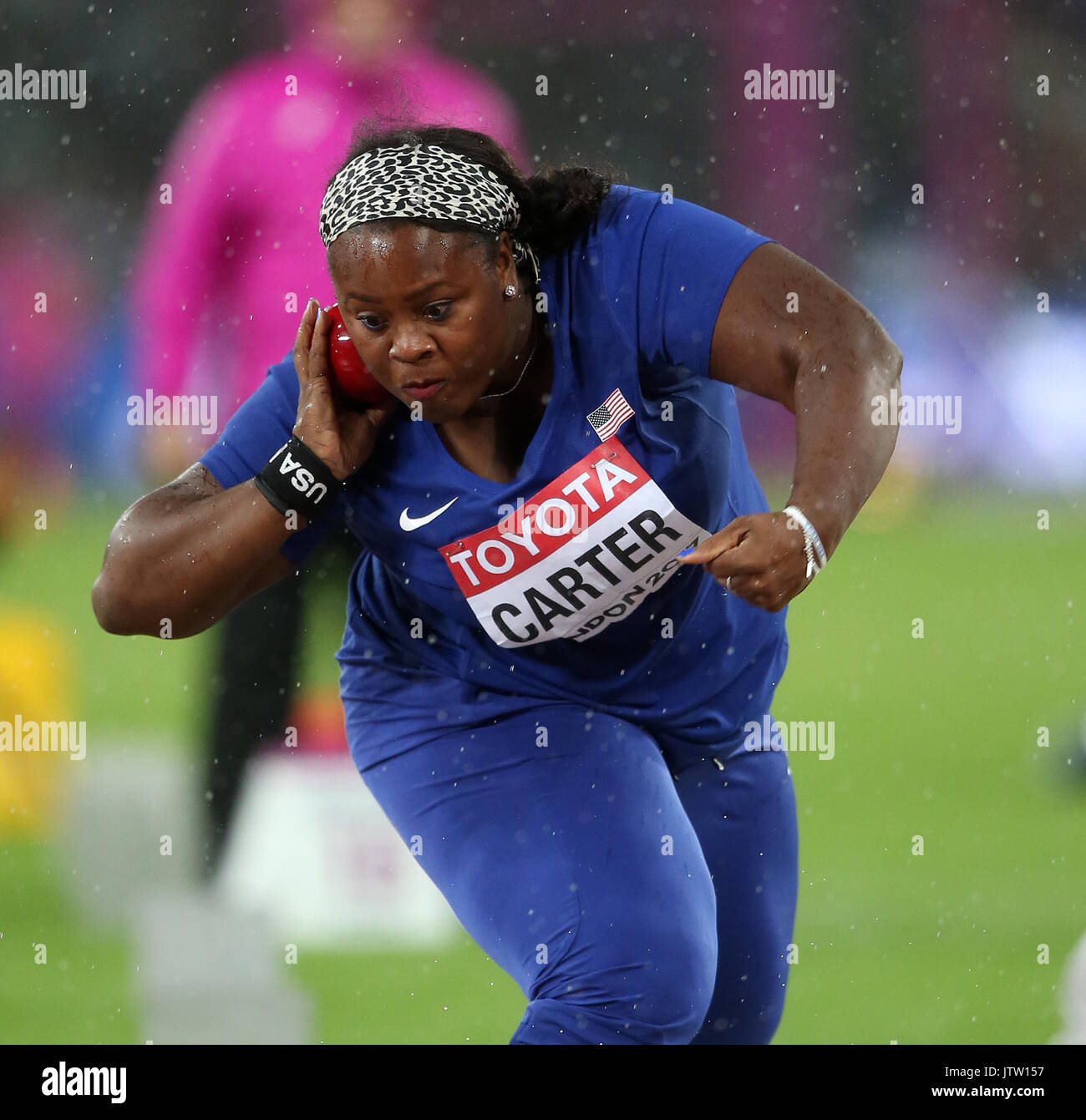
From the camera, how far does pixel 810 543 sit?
116 centimetres

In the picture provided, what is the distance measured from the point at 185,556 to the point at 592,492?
370 mm

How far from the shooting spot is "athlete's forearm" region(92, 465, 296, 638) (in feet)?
4.45

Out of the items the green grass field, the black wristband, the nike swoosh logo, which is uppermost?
the black wristband

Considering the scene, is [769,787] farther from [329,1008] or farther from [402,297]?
[329,1008]

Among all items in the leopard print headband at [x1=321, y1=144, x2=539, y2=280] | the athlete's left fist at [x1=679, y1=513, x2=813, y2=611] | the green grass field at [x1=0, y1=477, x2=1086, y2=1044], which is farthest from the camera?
the green grass field at [x1=0, y1=477, x2=1086, y2=1044]

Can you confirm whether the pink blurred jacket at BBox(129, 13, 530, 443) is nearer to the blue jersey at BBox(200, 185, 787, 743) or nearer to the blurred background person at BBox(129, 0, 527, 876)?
the blurred background person at BBox(129, 0, 527, 876)

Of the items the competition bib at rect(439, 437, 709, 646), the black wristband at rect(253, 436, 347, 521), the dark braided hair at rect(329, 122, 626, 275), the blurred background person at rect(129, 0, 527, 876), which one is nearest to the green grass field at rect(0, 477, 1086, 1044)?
the blurred background person at rect(129, 0, 527, 876)

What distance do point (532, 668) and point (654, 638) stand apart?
13cm

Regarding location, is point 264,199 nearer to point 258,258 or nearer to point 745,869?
point 258,258

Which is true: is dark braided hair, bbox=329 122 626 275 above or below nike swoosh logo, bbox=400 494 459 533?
above

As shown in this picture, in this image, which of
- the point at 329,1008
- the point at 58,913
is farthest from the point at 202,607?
the point at 58,913

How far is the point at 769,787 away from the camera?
166 centimetres

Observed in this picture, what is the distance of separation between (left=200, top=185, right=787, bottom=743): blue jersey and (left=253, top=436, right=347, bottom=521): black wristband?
7cm

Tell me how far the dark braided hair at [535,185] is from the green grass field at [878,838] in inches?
49.1
